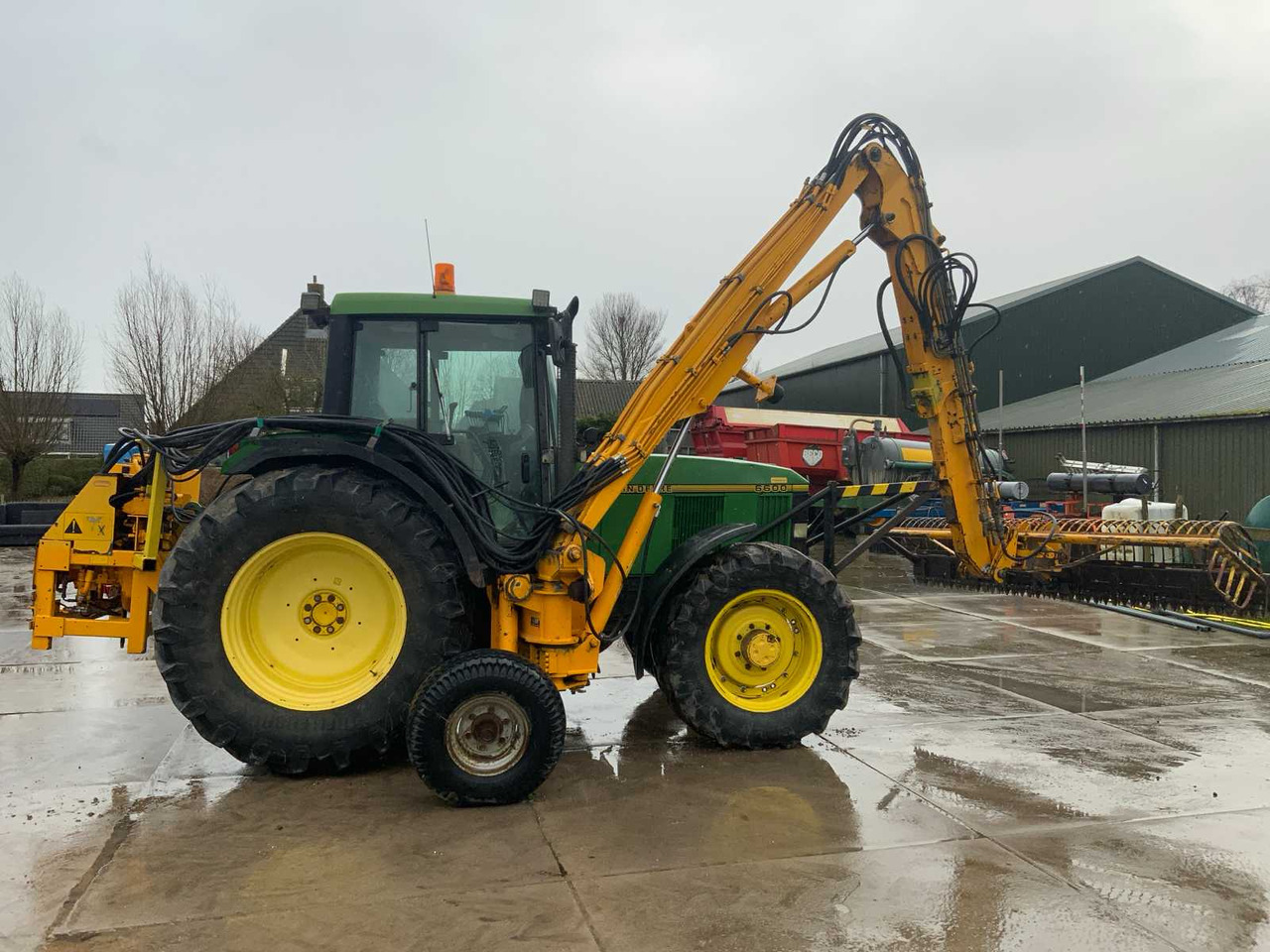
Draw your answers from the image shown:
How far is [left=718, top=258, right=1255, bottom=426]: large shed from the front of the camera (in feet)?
83.3

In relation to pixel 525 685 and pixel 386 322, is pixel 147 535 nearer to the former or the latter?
pixel 386 322

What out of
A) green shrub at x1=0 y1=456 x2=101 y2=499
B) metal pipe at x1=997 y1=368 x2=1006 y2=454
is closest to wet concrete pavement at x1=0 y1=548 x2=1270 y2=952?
metal pipe at x1=997 y1=368 x2=1006 y2=454

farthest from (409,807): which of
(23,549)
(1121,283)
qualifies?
(1121,283)

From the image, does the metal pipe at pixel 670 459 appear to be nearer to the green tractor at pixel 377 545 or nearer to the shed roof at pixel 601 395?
the green tractor at pixel 377 545

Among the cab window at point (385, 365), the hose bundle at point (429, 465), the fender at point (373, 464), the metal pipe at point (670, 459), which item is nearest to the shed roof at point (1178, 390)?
the metal pipe at point (670, 459)

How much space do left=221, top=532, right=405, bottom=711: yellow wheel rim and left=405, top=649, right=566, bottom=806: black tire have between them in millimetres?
478

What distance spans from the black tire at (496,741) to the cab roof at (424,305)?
1825mm

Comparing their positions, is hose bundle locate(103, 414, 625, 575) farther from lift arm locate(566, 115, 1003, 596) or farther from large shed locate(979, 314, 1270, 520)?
large shed locate(979, 314, 1270, 520)

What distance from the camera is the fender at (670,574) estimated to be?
5.20 m

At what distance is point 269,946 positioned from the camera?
305 cm

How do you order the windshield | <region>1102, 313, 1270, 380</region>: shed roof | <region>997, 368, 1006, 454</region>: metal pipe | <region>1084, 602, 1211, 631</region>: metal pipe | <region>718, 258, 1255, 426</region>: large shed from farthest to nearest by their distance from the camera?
<region>718, 258, 1255, 426</region>: large shed, <region>1102, 313, 1270, 380</region>: shed roof, <region>997, 368, 1006, 454</region>: metal pipe, <region>1084, 602, 1211, 631</region>: metal pipe, the windshield

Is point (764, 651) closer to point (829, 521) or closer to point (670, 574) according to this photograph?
point (670, 574)

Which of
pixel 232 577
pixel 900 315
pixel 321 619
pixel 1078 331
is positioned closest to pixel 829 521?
pixel 900 315

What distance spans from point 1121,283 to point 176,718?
27122mm
